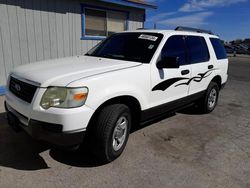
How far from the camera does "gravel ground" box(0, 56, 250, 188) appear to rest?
2.70 m

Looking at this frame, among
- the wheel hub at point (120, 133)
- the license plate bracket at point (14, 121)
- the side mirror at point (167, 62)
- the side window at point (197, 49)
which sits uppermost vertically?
the side window at point (197, 49)

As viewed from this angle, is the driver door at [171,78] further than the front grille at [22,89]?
Yes

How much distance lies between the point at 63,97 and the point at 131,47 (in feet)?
5.68

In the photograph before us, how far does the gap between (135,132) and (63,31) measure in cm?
493

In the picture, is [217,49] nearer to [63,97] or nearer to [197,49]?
[197,49]

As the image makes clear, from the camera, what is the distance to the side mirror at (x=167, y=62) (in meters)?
Result: 3.37

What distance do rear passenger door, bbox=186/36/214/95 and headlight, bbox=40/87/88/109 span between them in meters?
2.42

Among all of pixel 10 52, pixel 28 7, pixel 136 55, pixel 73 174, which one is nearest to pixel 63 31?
pixel 28 7

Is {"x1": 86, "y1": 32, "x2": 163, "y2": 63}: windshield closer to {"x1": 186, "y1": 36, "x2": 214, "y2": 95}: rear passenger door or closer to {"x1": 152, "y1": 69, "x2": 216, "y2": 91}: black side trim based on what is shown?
{"x1": 152, "y1": 69, "x2": 216, "y2": 91}: black side trim

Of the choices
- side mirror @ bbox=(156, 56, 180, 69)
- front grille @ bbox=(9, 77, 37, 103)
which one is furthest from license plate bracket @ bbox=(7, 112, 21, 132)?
side mirror @ bbox=(156, 56, 180, 69)

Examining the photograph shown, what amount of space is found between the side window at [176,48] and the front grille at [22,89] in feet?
6.81

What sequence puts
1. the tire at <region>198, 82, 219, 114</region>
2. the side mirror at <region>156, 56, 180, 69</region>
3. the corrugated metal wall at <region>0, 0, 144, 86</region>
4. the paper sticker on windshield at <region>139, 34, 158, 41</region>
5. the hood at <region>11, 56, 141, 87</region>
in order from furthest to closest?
the corrugated metal wall at <region>0, 0, 144, 86</region> < the tire at <region>198, 82, 219, 114</region> < the paper sticker on windshield at <region>139, 34, 158, 41</region> < the side mirror at <region>156, 56, 180, 69</region> < the hood at <region>11, 56, 141, 87</region>

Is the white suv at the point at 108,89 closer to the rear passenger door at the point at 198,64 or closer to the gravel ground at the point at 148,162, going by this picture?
the rear passenger door at the point at 198,64

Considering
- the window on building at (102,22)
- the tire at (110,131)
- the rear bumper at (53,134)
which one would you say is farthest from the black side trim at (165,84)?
the window on building at (102,22)
